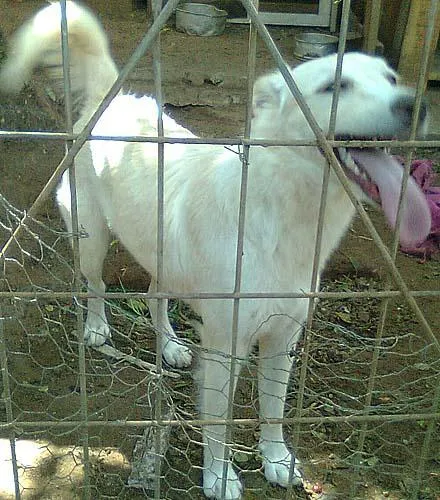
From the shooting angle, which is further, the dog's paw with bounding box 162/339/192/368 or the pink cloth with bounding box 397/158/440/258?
the pink cloth with bounding box 397/158/440/258

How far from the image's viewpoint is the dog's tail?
274 centimetres

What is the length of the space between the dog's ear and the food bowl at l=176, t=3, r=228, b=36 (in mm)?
5180

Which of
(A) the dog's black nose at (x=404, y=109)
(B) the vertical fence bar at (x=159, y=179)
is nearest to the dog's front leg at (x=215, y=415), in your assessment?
(B) the vertical fence bar at (x=159, y=179)

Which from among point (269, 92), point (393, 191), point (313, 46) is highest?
point (269, 92)

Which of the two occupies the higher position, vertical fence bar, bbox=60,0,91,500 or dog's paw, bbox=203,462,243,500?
vertical fence bar, bbox=60,0,91,500

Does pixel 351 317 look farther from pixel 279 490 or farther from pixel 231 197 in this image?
pixel 231 197

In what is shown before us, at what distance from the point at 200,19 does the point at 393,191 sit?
5.72 m

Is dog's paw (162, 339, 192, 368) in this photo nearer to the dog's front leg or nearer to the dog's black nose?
the dog's front leg

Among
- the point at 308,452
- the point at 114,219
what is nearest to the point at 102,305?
the point at 114,219

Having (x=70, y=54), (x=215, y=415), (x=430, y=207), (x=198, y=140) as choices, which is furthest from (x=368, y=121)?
(x=430, y=207)

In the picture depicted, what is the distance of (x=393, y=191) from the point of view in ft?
6.81

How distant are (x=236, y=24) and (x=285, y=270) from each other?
604cm

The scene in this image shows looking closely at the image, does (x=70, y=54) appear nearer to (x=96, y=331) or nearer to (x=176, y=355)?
(x=96, y=331)

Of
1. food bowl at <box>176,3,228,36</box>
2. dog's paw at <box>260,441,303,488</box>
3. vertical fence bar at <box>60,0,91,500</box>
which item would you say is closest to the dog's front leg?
dog's paw at <box>260,441,303,488</box>
